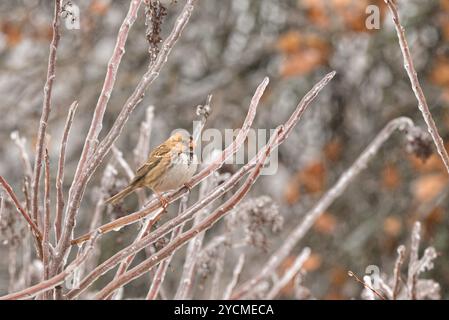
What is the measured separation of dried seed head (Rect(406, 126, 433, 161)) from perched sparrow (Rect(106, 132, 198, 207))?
778mm

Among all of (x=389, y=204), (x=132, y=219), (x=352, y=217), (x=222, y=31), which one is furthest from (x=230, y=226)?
(x=222, y=31)

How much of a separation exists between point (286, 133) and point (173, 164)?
0.55 m

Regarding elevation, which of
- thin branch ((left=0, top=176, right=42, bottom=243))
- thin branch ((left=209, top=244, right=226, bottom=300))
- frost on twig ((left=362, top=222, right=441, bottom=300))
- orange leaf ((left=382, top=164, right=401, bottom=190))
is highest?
orange leaf ((left=382, top=164, right=401, bottom=190))

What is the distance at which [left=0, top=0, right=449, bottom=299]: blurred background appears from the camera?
3975mm

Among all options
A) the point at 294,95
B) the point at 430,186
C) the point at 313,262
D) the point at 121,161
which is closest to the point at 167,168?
the point at 121,161

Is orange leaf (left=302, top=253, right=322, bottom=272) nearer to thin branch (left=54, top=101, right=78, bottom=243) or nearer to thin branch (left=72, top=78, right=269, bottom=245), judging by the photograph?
thin branch (left=72, top=78, right=269, bottom=245)

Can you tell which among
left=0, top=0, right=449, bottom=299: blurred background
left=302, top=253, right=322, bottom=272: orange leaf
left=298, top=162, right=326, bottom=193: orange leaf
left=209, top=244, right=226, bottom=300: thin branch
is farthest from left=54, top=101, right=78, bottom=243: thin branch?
left=298, top=162, right=326, bottom=193: orange leaf

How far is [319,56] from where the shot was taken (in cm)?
432

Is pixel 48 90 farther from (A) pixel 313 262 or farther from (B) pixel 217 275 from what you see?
(A) pixel 313 262

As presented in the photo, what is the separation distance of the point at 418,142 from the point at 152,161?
930 mm

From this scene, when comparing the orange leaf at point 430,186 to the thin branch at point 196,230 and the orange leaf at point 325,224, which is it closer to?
the orange leaf at point 325,224

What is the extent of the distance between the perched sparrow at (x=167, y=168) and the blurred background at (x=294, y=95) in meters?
2.01

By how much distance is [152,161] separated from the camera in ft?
6.25

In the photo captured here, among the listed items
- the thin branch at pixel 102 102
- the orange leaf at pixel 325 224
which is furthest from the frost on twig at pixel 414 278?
the orange leaf at pixel 325 224
